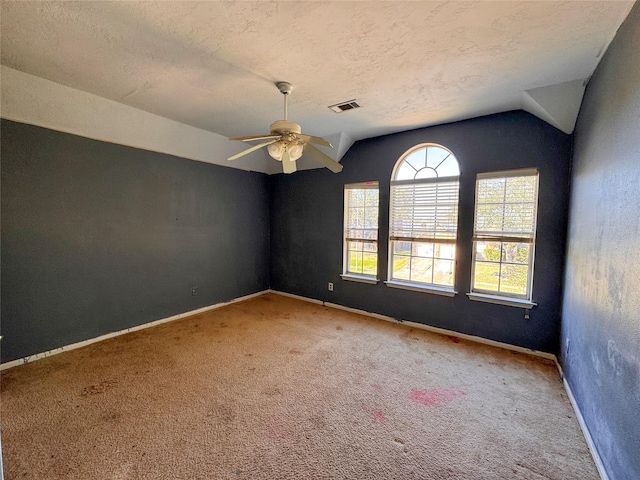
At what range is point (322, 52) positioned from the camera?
79.0 inches

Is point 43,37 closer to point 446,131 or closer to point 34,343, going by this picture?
point 34,343

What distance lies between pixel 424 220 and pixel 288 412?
275 cm

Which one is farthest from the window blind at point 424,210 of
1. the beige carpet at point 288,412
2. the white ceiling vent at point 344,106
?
the beige carpet at point 288,412

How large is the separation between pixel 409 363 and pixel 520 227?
6.33 feet

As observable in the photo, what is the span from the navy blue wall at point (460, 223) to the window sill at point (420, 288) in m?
0.06

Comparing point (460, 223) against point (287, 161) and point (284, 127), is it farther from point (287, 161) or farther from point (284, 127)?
point (284, 127)

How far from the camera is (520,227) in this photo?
2980mm

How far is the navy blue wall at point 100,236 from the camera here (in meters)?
2.55

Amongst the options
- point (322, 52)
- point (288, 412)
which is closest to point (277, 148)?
point (322, 52)

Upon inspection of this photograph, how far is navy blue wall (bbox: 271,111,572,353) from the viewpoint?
9.15ft

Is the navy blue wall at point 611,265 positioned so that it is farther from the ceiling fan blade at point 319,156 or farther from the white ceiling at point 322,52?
the ceiling fan blade at point 319,156

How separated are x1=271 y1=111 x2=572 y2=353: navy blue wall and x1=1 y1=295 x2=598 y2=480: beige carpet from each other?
0.39 meters

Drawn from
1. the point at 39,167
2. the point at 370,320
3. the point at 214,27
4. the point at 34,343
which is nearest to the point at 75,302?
the point at 34,343

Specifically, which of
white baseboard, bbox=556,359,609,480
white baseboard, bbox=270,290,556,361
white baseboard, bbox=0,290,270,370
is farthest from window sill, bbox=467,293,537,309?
white baseboard, bbox=0,290,270,370
